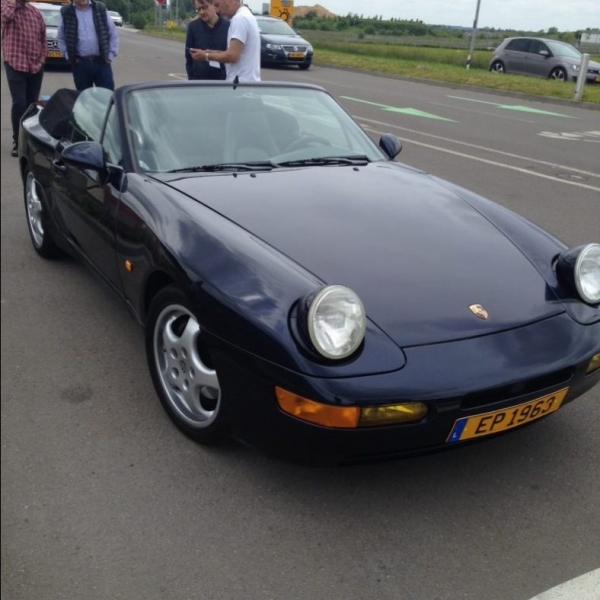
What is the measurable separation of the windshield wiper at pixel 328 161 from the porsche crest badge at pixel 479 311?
1454mm

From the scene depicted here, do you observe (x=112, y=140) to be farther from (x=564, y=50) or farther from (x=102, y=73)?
(x=564, y=50)

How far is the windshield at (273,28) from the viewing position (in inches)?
898

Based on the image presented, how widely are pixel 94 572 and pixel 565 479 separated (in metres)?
1.75

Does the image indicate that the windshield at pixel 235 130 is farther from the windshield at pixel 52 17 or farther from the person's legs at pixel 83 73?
the windshield at pixel 52 17

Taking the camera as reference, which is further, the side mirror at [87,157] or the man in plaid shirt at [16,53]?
the side mirror at [87,157]

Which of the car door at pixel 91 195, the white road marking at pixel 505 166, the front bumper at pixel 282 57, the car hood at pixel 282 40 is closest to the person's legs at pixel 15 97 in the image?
the car door at pixel 91 195

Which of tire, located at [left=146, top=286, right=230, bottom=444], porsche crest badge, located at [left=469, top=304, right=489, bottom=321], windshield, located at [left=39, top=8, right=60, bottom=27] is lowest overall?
tire, located at [left=146, top=286, right=230, bottom=444]

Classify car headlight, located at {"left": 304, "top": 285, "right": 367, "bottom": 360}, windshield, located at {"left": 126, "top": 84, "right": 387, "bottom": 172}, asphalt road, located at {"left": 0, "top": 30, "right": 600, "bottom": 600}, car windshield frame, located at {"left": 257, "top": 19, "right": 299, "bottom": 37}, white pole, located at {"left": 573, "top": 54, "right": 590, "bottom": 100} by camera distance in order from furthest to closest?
car windshield frame, located at {"left": 257, "top": 19, "right": 299, "bottom": 37}
white pole, located at {"left": 573, "top": 54, "right": 590, "bottom": 100}
windshield, located at {"left": 126, "top": 84, "right": 387, "bottom": 172}
car headlight, located at {"left": 304, "top": 285, "right": 367, "bottom": 360}
asphalt road, located at {"left": 0, "top": 30, "right": 600, "bottom": 600}

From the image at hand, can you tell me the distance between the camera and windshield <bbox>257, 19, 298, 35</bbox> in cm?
2281

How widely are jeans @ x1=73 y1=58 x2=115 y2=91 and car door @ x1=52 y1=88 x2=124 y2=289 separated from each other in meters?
3.70

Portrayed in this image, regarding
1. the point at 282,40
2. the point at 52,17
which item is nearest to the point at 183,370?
the point at 52,17

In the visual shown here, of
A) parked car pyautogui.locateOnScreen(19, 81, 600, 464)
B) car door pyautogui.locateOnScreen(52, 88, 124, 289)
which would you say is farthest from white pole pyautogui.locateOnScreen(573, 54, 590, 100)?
car door pyautogui.locateOnScreen(52, 88, 124, 289)

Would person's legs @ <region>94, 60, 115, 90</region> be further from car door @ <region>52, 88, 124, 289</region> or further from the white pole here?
the white pole

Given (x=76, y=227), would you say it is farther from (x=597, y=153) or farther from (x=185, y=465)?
(x=597, y=153)
